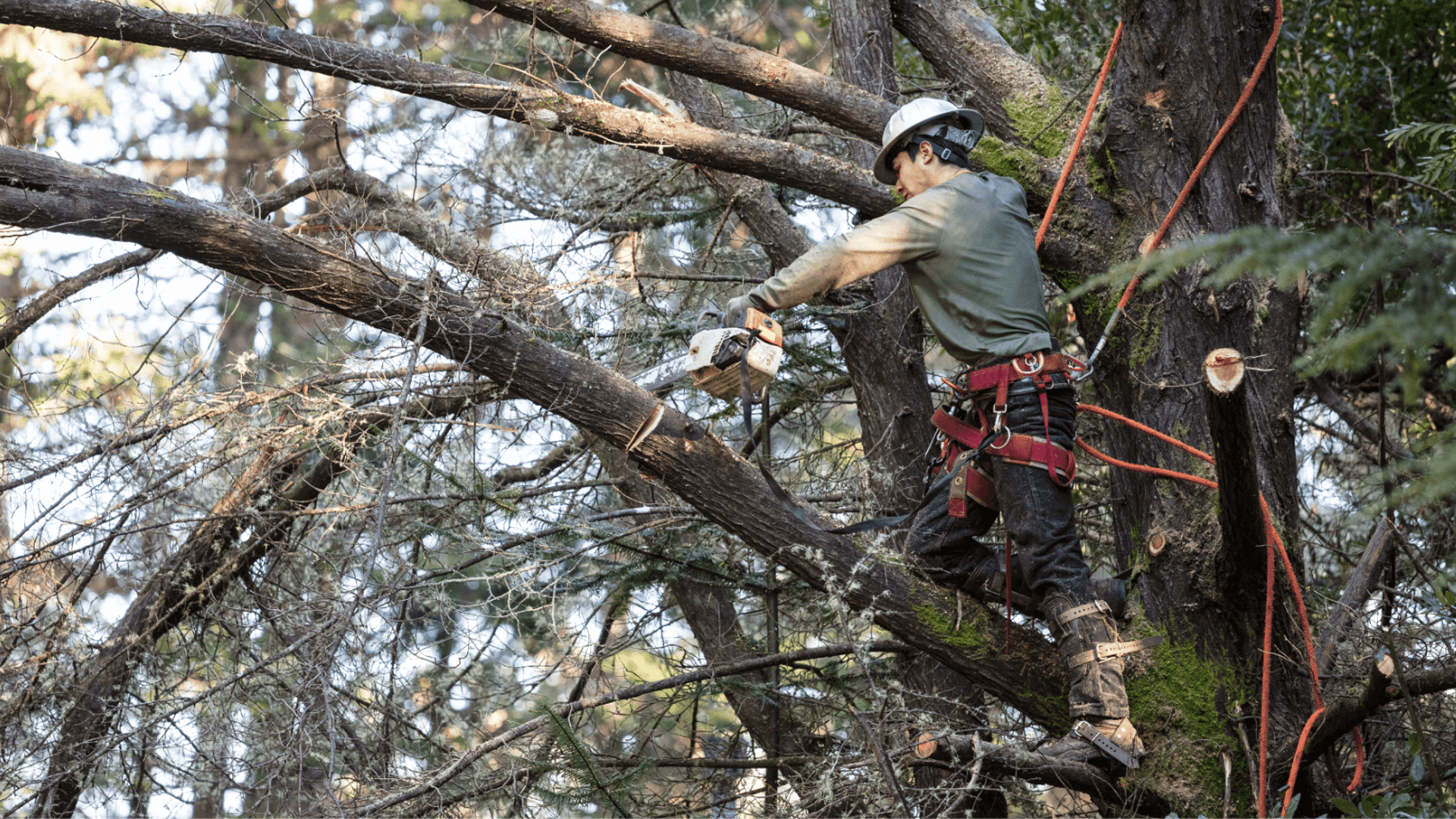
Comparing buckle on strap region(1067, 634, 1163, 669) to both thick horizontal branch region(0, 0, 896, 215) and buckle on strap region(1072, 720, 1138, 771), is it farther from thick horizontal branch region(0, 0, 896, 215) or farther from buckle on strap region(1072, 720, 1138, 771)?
thick horizontal branch region(0, 0, 896, 215)

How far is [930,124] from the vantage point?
3.99 metres

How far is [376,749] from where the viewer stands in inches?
214

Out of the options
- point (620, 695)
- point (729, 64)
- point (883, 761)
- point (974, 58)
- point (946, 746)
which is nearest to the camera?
point (883, 761)

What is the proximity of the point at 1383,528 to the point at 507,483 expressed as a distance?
4498mm

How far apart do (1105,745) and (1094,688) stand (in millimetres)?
174

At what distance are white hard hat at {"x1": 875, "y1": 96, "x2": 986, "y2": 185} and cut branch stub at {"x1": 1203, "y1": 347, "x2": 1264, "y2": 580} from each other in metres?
1.31

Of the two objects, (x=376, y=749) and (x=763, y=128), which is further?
(x=763, y=128)

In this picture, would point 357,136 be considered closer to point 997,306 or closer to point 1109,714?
point 997,306

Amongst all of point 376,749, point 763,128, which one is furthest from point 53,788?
point 763,128

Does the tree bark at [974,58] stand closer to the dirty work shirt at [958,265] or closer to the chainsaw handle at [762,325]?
the dirty work shirt at [958,265]

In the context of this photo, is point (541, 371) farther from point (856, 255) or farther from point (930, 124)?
point (930, 124)

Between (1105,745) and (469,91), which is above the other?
(469,91)

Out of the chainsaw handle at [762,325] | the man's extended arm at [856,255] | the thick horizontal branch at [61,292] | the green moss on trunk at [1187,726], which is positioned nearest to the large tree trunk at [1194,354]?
the green moss on trunk at [1187,726]

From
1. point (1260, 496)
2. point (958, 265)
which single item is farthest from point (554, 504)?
point (1260, 496)
